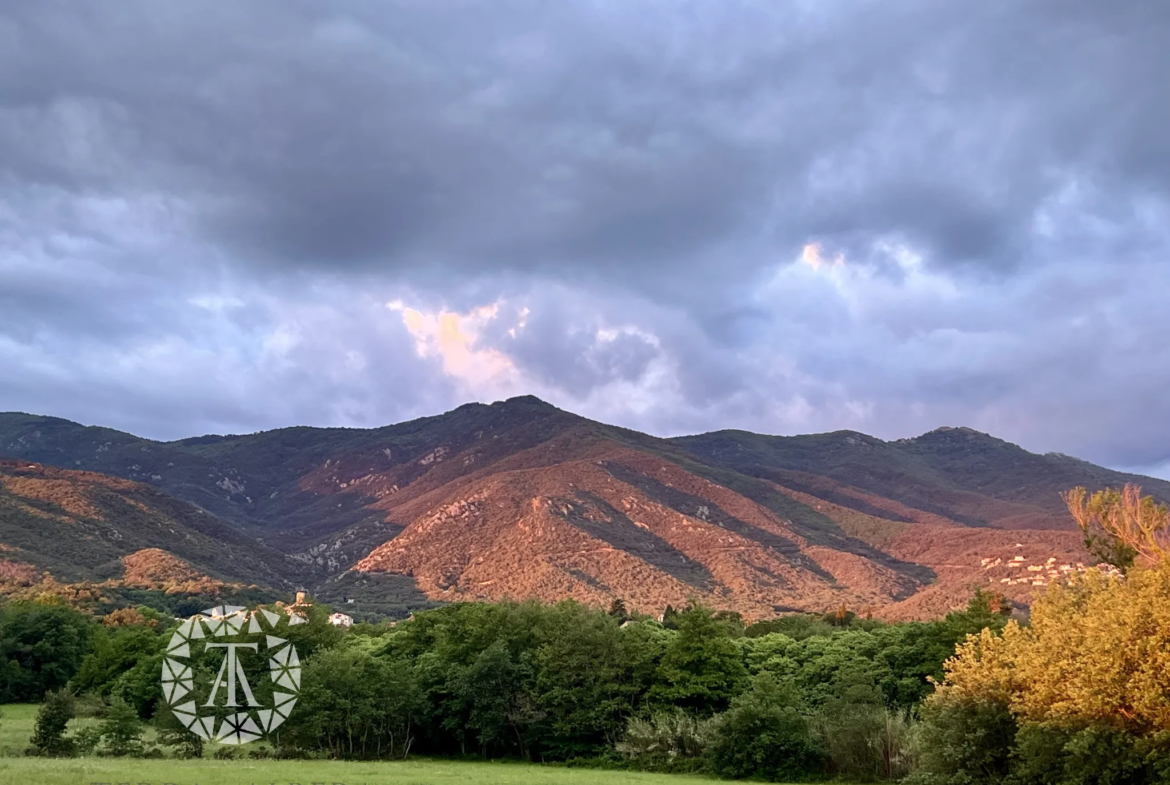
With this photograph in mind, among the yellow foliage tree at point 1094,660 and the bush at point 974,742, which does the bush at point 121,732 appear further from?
the yellow foliage tree at point 1094,660

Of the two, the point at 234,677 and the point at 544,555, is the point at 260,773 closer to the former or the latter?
the point at 234,677

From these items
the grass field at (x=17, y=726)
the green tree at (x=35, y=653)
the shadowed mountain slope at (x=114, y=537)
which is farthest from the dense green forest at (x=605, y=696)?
the shadowed mountain slope at (x=114, y=537)

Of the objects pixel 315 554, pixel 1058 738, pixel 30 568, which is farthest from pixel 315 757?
pixel 315 554

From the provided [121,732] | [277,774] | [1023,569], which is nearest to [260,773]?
[277,774]

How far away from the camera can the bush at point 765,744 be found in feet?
142

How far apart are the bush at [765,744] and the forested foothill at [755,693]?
94 mm

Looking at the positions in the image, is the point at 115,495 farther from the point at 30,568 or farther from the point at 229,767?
the point at 229,767

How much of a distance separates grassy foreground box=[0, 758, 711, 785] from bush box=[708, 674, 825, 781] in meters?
2.31

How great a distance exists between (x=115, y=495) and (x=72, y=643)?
94165 mm

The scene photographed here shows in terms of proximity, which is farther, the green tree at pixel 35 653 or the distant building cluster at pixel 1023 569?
the distant building cluster at pixel 1023 569

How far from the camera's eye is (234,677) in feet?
181

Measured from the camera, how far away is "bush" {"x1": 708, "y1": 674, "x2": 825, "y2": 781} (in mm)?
43219

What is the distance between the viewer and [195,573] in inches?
5487

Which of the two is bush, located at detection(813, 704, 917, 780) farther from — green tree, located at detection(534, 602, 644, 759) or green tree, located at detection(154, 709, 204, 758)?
green tree, located at detection(154, 709, 204, 758)
